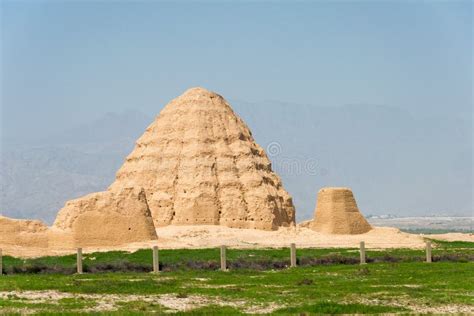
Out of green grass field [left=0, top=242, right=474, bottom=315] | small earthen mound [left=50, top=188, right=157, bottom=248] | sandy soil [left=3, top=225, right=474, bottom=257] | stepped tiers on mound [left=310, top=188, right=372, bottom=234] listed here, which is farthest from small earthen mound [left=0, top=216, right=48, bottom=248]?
stepped tiers on mound [left=310, top=188, right=372, bottom=234]

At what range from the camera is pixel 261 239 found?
199ft

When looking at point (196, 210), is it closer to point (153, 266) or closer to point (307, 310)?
point (153, 266)

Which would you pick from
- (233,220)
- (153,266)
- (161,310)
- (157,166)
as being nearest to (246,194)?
(233,220)

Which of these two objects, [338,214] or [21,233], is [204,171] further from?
[21,233]

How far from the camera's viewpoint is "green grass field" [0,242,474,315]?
70.9ft

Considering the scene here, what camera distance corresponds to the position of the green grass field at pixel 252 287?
70.9ft

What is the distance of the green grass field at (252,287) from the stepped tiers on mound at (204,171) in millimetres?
30361

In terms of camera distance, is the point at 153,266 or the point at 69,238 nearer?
the point at 153,266

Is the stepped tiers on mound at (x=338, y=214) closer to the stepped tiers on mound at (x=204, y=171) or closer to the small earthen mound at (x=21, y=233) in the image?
the stepped tiers on mound at (x=204, y=171)

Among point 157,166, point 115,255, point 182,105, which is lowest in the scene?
point 115,255

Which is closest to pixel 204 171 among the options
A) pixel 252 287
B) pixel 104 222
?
pixel 104 222

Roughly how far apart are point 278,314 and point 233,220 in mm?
47202

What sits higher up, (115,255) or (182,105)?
(182,105)

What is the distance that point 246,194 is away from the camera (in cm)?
6912
